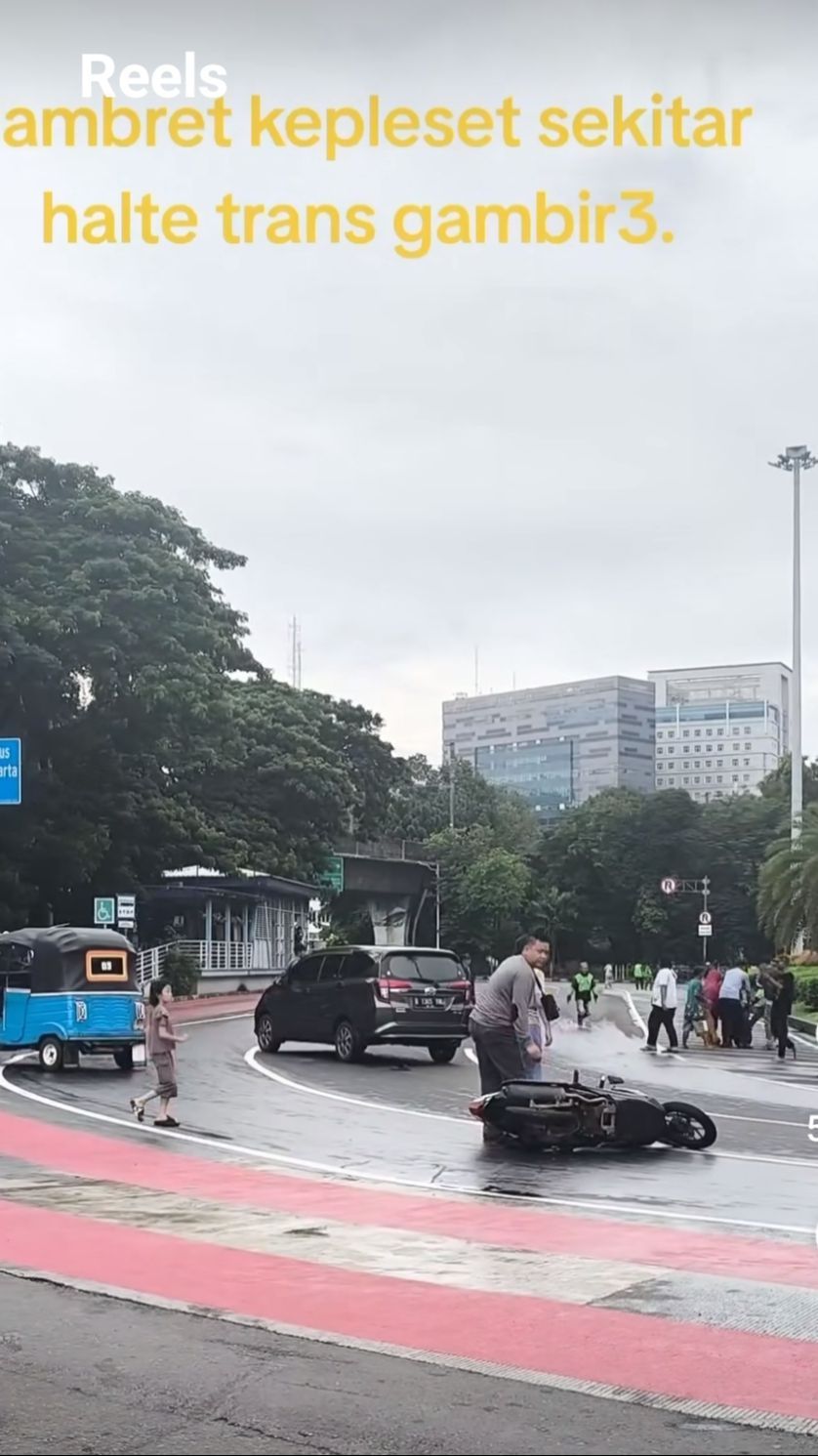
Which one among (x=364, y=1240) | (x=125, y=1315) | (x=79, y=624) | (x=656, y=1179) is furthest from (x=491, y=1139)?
(x=79, y=624)

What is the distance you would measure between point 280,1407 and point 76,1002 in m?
17.7

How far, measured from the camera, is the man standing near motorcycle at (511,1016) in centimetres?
1476

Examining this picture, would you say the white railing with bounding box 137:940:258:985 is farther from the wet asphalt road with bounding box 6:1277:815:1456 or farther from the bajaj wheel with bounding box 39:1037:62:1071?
the wet asphalt road with bounding box 6:1277:815:1456

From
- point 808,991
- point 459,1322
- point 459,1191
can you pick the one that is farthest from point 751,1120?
point 808,991

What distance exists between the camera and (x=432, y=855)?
342ft

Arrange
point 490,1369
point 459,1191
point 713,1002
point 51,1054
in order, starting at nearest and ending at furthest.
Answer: point 490,1369 < point 459,1191 < point 51,1054 < point 713,1002

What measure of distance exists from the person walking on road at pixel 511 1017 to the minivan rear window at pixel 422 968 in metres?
9.07

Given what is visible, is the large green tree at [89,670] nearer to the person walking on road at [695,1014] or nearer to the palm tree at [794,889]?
the palm tree at [794,889]

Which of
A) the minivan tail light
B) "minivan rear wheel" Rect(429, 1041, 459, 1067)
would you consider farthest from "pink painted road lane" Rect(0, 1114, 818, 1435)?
"minivan rear wheel" Rect(429, 1041, 459, 1067)

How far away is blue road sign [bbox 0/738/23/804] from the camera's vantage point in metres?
33.9

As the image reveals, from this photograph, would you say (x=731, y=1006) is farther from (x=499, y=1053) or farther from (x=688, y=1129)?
(x=499, y=1053)

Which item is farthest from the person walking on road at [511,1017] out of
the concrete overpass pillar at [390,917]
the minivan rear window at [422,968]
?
the concrete overpass pillar at [390,917]

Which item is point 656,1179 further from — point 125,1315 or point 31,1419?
point 31,1419

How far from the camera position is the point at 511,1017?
14.9 meters
